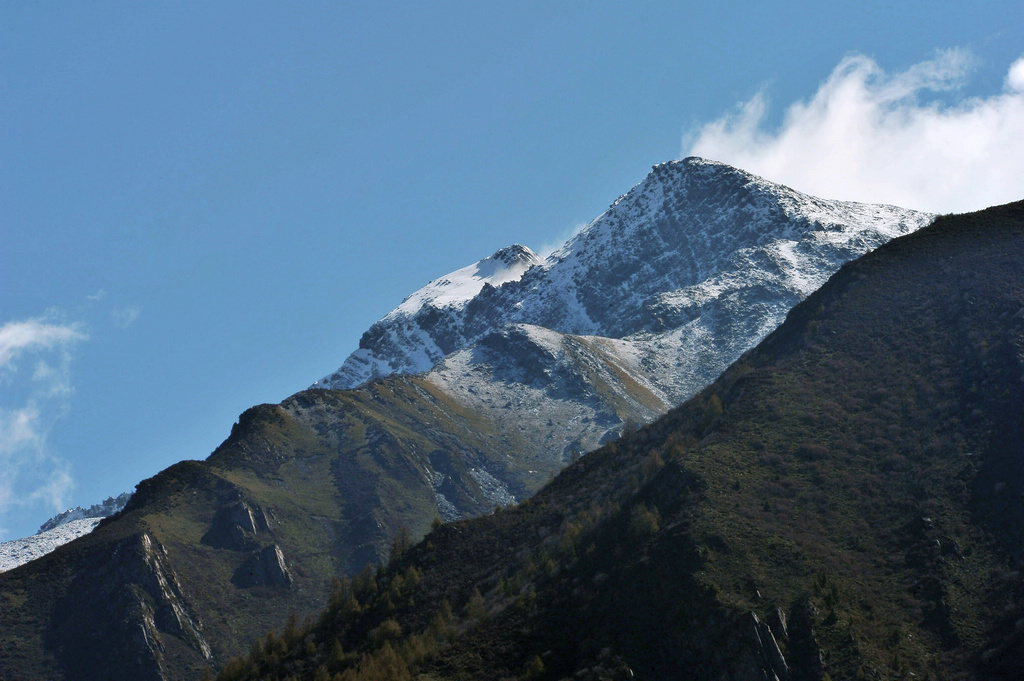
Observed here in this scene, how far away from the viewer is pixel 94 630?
173625 mm

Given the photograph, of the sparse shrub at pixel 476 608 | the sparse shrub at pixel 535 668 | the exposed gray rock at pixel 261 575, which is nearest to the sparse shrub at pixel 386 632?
the sparse shrub at pixel 476 608

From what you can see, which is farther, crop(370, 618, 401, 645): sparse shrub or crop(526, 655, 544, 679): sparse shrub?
crop(370, 618, 401, 645): sparse shrub

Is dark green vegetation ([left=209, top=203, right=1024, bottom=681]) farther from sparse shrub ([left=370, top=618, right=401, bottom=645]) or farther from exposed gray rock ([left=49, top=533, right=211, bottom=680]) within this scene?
exposed gray rock ([left=49, top=533, right=211, bottom=680])

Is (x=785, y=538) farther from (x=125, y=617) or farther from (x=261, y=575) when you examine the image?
(x=261, y=575)

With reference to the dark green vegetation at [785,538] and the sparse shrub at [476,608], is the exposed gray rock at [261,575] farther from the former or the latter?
the sparse shrub at [476,608]

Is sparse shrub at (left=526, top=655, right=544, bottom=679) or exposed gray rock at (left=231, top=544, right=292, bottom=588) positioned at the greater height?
exposed gray rock at (left=231, top=544, right=292, bottom=588)

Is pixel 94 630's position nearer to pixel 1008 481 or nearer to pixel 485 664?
pixel 485 664

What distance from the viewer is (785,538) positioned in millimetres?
89938

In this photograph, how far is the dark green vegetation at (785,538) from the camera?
79000 mm

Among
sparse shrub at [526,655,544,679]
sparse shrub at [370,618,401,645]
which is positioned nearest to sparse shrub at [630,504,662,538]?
sparse shrub at [526,655,544,679]

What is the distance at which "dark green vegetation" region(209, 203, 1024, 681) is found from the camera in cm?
7900

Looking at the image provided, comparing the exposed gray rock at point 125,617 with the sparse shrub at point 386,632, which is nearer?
the sparse shrub at point 386,632

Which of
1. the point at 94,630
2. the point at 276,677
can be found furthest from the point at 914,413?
the point at 94,630

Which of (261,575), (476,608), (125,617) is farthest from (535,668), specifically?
(261,575)
